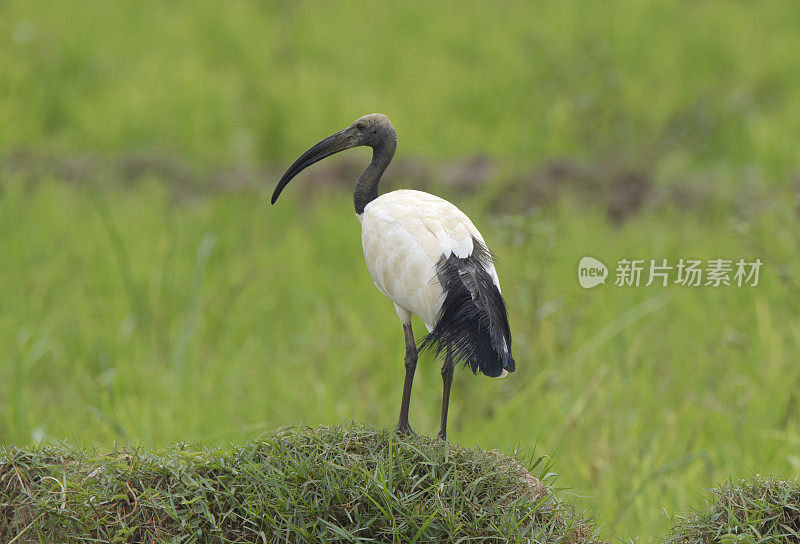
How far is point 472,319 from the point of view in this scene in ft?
9.14

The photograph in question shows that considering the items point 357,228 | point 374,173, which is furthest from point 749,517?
point 357,228

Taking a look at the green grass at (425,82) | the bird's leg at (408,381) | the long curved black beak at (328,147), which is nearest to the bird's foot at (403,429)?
the bird's leg at (408,381)

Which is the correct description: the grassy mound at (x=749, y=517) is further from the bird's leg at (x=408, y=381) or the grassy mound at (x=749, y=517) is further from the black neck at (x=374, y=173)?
the black neck at (x=374, y=173)

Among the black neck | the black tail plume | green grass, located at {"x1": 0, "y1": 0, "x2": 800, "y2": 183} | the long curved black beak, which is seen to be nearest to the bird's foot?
the black tail plume

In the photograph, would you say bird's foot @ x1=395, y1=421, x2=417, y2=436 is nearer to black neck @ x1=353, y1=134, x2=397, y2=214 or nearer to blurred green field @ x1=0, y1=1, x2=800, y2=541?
blurred green field @ x1=0, y1=1, x2=800, y2=541

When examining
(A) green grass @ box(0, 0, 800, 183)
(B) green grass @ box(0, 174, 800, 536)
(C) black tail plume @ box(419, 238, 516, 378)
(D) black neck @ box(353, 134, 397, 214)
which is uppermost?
(A) green grass @ box(0, 0, 800, 183)

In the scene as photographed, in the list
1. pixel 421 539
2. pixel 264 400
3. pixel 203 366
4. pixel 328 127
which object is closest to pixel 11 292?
pixel 203 366

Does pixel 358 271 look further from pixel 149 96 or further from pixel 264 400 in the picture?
pixel 149 96

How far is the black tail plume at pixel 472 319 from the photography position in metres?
2.76

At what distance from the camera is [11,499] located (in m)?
2.86

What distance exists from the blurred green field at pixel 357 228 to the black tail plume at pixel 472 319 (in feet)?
1.17

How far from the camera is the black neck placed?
3010 mm

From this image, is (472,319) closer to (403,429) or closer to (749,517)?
(403,429)

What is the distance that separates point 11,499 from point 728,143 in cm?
1048
